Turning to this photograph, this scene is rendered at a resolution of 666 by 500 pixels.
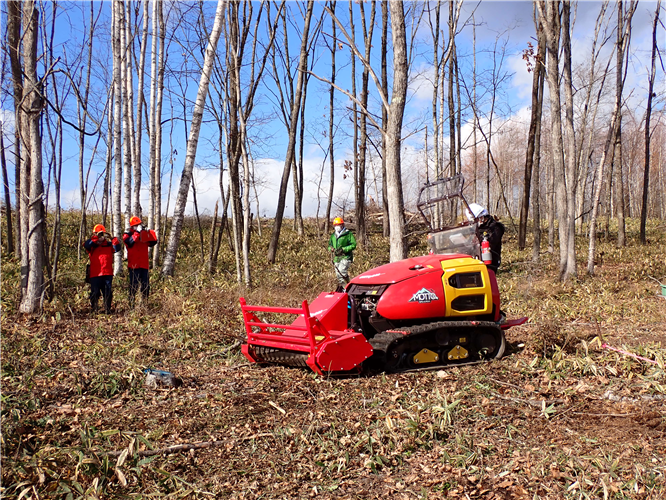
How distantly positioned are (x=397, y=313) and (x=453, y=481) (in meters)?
2.58

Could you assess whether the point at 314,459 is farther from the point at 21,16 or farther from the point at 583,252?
the point at 583,252

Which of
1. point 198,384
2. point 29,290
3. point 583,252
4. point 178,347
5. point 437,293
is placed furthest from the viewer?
point 583,252

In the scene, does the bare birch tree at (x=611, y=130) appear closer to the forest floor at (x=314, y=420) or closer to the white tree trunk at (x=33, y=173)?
the forest floor at (x=314, y=420)

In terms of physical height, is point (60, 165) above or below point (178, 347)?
above

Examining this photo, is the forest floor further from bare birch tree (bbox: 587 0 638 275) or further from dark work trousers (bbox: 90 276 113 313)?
bare birch tree (bbox: 587 0 638 275)

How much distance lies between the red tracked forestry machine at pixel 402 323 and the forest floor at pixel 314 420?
0.25m

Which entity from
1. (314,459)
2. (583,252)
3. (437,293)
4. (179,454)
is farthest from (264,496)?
(583,252)

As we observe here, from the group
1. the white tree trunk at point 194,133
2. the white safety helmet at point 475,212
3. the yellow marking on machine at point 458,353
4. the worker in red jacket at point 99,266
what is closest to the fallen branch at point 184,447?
the yellow marking on machine at point 458,353

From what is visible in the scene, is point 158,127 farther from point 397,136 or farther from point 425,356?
point 425,356

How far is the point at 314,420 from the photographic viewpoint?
436cm

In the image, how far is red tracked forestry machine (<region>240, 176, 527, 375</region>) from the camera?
18.2 ft

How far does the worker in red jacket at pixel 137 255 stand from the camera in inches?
387

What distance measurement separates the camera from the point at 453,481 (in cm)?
336

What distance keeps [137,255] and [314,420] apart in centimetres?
683
